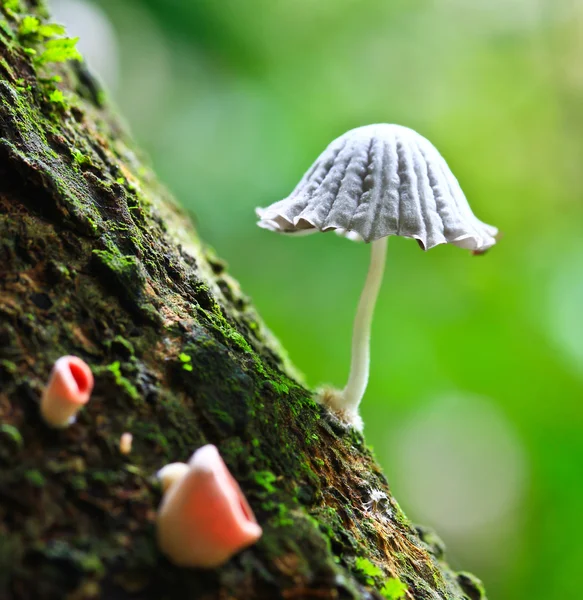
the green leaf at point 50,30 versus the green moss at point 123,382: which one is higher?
the green leaf at point 50,30

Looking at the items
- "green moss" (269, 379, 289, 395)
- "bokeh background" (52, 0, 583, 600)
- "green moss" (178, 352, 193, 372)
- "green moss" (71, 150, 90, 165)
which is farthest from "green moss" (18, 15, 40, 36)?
"bokeh background" (52, 0, 583, 600)

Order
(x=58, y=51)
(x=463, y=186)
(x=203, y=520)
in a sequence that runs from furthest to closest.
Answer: (x=463, y=186)
(x=58, y=51)
(x=203, y=520)

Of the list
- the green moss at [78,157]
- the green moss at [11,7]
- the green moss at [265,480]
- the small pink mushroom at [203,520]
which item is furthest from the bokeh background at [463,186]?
the small pink mushroom at [203,520]

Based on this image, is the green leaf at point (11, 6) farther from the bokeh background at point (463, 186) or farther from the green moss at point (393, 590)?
the bokeh background at point (463, 186)

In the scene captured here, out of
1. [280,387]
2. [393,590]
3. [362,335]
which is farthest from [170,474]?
[362,335]

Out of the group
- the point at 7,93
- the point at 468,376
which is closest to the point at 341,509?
the point at 7,93

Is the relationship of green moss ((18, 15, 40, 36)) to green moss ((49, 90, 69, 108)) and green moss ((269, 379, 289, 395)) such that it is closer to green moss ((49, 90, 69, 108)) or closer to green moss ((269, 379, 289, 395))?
green moss ((49, 90, 69, 108))

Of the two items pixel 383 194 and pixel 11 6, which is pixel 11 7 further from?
pixel 383 194
